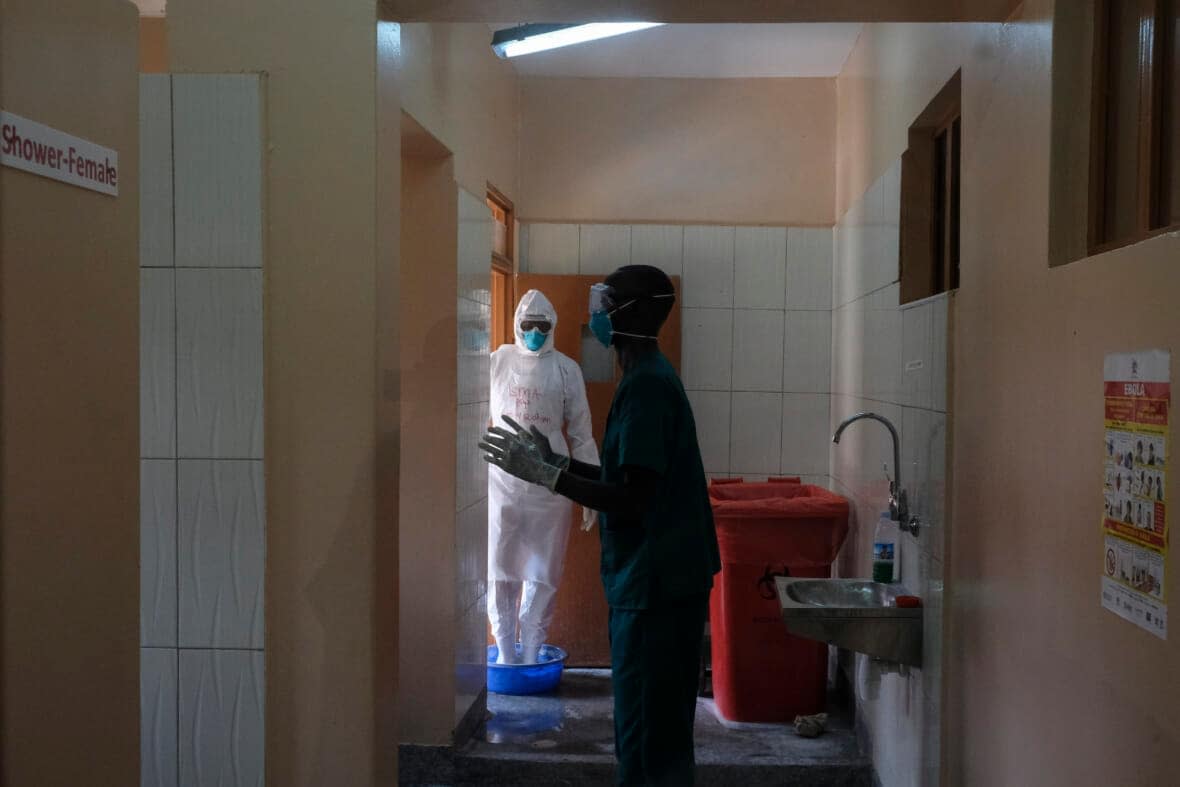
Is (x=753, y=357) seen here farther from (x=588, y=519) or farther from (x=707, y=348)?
(x=588, y=519)

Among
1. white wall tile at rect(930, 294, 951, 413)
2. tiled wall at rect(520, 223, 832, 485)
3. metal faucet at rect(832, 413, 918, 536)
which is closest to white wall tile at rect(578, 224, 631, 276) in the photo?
tiled wall at rect(520, 223, 832, 485)

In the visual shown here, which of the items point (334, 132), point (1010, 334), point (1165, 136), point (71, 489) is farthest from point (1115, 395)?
point (334, 132)

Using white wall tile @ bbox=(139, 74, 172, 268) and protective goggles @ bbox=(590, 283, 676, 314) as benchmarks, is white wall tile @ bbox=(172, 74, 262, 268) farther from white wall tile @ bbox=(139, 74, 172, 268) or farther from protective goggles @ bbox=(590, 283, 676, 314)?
protective goggles @ bbox=(590, 283, 676, 314)

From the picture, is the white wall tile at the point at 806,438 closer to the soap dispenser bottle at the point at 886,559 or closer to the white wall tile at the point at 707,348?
the white wall tile at the point at 707,348

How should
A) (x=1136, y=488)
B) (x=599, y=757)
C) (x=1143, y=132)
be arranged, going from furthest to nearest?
1. (x=599, y=757)
2. (x=1143, y=132)
3. (x=1136, y=488)

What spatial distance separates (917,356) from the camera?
2768 millimetres

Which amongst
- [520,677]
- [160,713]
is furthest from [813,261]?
[160,713]

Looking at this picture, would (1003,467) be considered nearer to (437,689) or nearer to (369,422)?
(369,422)

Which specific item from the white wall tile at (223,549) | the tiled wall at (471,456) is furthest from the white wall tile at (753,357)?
the white wall tile at (223,549)

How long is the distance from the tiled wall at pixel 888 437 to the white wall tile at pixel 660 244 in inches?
27.4

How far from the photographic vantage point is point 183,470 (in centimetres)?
217

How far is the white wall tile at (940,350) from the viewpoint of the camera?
7.95 ft

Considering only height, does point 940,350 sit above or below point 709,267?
below

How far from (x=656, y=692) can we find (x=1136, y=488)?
1190mm
